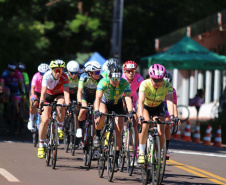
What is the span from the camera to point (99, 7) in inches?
2329

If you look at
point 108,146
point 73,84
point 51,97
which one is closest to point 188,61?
point 73,84

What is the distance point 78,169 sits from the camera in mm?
14172

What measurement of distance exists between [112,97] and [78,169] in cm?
155

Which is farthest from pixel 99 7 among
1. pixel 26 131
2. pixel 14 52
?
pixel 26 131

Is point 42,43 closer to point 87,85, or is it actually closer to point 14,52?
point 14,52

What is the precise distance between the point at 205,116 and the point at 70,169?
2393 cm

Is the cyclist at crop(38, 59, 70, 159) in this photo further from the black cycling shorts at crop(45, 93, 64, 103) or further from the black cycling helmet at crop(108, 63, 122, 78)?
the black cycling helmet at crop(108, 63, 122, 78)

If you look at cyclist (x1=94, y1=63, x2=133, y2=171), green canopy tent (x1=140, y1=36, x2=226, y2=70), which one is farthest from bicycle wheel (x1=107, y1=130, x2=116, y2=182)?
green canopy tent (x1=140, y1=36, x2=226, y2=70)

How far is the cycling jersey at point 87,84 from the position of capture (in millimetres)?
15883

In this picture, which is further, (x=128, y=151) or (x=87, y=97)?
(x=87, y=97)

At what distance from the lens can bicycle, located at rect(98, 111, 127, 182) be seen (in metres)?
12.8

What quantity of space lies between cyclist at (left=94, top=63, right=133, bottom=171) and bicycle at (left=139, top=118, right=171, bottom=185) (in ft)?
2.22

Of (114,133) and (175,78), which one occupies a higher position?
(175,78)

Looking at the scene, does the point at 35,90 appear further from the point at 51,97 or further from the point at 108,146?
the point at 108,146
